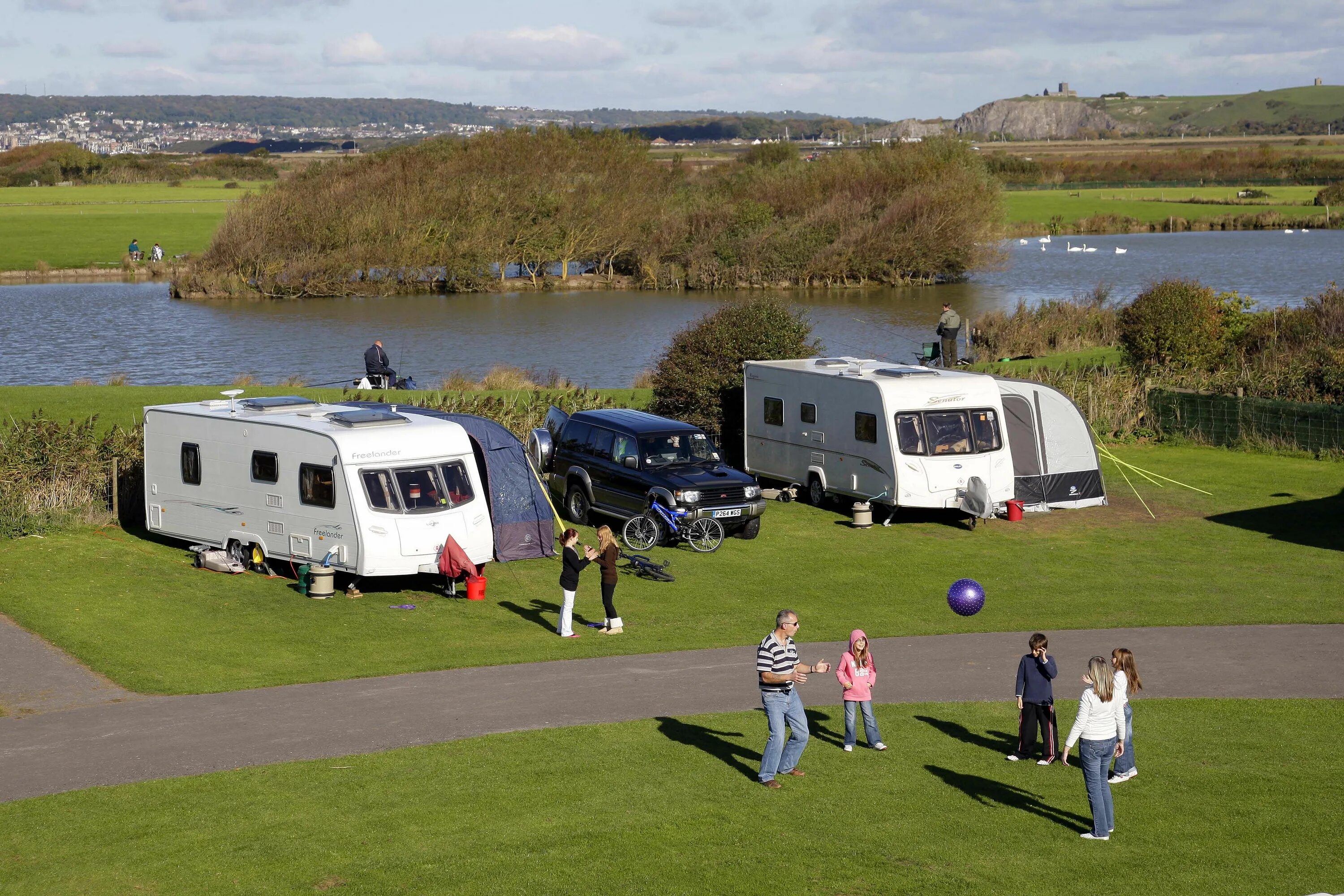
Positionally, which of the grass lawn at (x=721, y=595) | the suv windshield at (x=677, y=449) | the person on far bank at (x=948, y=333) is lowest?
the grass lawn at (x=721, y=595)

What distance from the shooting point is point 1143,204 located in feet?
413

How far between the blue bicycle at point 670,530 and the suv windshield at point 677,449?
1.26m

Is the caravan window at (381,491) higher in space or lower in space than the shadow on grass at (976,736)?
higher

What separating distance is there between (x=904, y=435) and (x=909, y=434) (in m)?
0.11

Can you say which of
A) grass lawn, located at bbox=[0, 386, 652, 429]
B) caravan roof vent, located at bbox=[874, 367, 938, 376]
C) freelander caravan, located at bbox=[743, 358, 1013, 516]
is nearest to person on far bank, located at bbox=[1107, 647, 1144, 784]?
freelander caravan, located at bbox=[743, 358, 1013, 516]

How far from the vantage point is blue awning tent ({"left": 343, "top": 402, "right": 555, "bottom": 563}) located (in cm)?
2214

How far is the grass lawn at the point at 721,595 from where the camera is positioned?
17734mm

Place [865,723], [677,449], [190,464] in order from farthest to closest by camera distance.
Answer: [677,449]
[190,464]
[865,723]

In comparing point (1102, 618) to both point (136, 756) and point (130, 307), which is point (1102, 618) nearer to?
point (136, 756)

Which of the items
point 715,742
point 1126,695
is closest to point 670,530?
point 715,742

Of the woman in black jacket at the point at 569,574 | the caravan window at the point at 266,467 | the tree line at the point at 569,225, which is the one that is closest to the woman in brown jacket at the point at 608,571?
the woman in black jacket at the point at 569,574

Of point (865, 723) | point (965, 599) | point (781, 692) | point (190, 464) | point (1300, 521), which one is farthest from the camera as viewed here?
point (1300, 521)

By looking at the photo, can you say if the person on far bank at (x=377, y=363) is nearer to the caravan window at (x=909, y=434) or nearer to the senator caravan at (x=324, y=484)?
the senator caravan at (x=324, y=484)

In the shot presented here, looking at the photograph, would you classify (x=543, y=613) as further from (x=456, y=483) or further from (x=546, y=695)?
(x=546, y=695)
